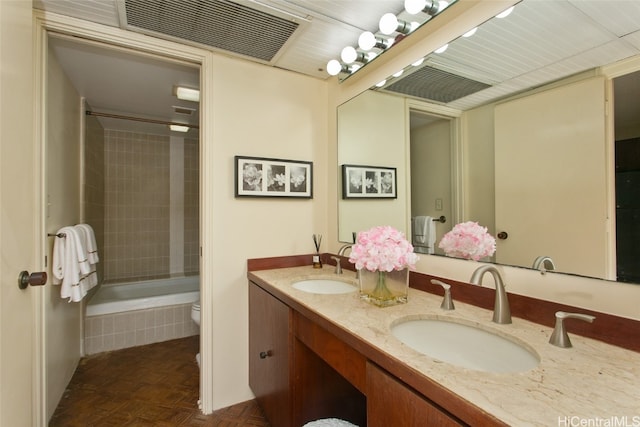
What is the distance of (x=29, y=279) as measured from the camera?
105 cm

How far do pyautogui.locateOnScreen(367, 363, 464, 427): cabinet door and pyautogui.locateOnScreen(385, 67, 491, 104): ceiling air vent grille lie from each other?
1.19m

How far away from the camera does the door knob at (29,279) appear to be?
1.02 m

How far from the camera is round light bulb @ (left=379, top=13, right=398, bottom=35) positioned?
52.0 inches

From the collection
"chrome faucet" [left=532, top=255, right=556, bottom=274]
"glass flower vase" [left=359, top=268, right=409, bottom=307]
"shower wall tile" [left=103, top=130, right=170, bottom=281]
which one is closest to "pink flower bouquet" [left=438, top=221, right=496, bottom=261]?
"chrome faucet" [left=532, top=255, right=556, bottom=274]

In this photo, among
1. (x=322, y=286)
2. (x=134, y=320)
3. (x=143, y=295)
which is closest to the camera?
(x=322, y=286)

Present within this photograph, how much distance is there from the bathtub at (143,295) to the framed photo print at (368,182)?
6.46 feet

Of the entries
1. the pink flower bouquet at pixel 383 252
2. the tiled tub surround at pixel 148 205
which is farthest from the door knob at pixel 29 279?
the tiled tub surround at pixel 148 205

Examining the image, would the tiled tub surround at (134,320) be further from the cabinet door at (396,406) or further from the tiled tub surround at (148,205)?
the cabinet door at (396,406)

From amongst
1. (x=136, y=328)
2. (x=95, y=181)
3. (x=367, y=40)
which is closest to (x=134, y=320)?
(x=136, y=328)

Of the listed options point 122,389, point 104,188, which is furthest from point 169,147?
point 122,389

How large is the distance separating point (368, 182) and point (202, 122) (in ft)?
3.59

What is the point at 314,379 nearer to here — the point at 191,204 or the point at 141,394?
the point at 141,394

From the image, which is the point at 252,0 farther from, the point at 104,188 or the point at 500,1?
the point at 104,188

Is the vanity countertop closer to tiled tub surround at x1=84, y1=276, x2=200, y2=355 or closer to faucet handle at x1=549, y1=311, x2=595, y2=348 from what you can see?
faucet handle at x1=549, y1=311, x2=595, y2=348
